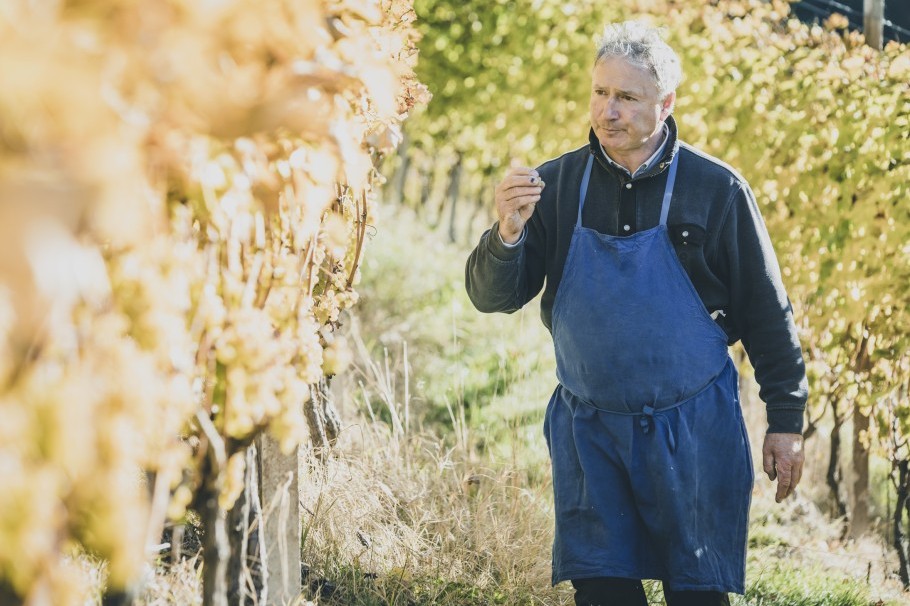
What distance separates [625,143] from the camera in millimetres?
2920

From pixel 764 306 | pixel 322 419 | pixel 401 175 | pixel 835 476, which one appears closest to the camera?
pixel 764 306

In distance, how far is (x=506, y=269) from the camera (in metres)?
2.94

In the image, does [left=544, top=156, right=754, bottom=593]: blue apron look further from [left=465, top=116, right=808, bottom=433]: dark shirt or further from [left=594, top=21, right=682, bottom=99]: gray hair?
[left=594, top=21, right=682, bottom=99]: gray hair

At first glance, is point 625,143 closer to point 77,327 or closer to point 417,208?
point 77,327

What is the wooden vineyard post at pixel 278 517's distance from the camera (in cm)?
241

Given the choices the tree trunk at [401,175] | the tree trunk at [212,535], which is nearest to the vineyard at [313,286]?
the tree trunk at [212,535]

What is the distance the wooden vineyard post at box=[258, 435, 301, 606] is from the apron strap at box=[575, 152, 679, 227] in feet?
3.76

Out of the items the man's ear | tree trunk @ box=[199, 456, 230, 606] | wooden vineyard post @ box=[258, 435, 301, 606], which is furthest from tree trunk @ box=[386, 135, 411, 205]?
tree trunk @ box=[199, 456, 230, 606]

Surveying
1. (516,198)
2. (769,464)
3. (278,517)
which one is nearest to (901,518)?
(769,464)

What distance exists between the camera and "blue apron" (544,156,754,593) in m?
2.80

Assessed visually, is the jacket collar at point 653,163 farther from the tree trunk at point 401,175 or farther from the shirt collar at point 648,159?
the tree trunk at point 401,175

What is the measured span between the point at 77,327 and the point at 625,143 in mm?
1898

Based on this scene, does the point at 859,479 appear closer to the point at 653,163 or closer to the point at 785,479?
the point at 785,479

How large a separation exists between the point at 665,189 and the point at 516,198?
458 millimetres
